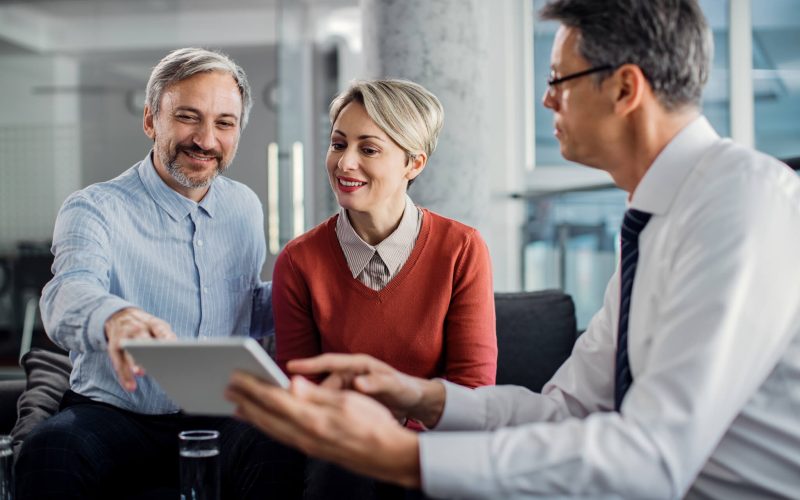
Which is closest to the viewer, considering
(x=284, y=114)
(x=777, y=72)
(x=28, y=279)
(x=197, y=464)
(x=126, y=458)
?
(x=197, y=464)

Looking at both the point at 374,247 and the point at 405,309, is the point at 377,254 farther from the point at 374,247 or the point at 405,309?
the point at 405,309

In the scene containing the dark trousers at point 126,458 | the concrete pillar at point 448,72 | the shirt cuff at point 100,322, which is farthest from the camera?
the concrete pillar at point 448,72

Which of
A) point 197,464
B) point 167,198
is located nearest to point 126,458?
point 197,464

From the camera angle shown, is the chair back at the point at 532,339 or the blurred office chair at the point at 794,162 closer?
the blurred office chair at the point at 794,162

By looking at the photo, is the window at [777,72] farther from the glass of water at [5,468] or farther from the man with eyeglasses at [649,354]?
the glass of water at [5,468]

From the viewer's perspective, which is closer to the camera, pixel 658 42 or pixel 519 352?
pixel 658 42

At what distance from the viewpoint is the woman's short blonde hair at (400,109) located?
203 cm

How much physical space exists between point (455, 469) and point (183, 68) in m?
1.43

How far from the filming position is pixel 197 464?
1485 millimetres

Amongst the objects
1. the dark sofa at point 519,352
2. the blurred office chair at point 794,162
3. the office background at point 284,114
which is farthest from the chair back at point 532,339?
the office background at point 284,114

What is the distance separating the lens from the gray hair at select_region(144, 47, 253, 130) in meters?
2.13

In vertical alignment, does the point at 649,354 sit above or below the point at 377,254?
below

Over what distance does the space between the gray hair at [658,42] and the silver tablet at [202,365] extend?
0.64 m

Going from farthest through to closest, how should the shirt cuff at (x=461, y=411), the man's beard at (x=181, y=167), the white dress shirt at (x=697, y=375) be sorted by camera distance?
the man's beard at (x=181, y=167) < the shirt cuff at (x=461, y=411) < the white dress shirt at (x=697, y=375)
